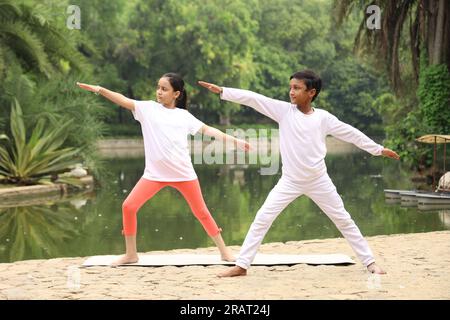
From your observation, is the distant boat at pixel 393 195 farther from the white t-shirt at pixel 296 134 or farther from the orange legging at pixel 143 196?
the white t-shirt at pixel 296 134

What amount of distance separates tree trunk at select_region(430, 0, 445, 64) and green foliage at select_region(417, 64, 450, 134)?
0.24m

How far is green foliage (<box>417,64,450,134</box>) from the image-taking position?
22.9 m

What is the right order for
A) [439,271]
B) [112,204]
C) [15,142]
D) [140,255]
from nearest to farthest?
[439,271]
[140,255]
[112,204]
[15,142]

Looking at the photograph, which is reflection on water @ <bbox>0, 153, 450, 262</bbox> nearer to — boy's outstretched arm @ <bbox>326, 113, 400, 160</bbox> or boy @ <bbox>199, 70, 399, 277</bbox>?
boy @ <bbox>199, 70, 399, 277</bbox>

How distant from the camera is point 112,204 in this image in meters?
17.3

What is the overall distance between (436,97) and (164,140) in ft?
53.8

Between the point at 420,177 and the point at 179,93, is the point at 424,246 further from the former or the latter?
the point at 420,177

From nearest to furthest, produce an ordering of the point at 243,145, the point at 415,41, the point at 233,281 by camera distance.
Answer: the point at 233,281
the point at 243,145
the point at 415,41

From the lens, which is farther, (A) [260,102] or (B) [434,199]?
(B) [434,199]

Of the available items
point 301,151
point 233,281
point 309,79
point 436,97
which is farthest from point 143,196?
point 436,97

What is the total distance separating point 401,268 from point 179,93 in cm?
255

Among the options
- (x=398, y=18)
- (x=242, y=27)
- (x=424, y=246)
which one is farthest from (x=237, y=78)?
(x=424, y=246)

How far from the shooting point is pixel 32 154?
20000 mm

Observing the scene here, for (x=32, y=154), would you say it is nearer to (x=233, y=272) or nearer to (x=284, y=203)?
(x=233, y=272)
